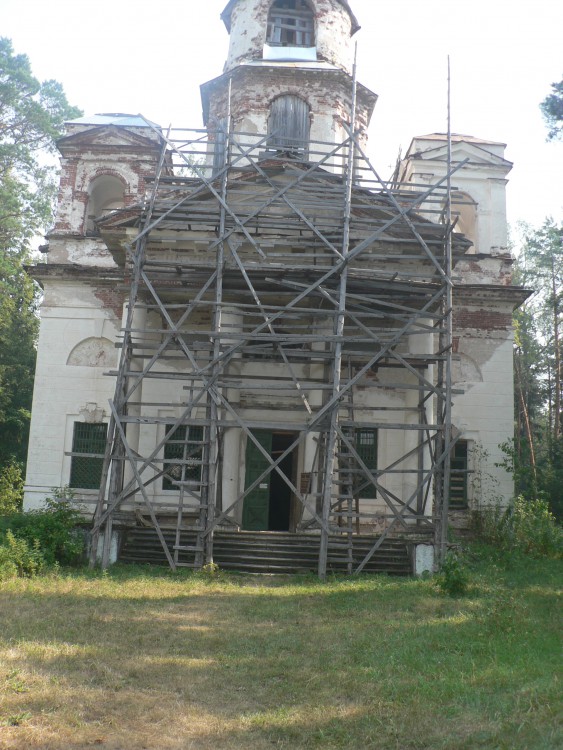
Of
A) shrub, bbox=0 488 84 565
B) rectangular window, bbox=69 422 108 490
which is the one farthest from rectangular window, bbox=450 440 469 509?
shrub, bbox=0 488 84 565

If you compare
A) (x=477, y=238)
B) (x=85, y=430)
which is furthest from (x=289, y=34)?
(x=85, y=430)

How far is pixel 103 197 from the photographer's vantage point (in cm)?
2206

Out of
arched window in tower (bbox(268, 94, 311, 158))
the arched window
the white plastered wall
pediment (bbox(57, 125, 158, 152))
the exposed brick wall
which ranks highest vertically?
the arched window

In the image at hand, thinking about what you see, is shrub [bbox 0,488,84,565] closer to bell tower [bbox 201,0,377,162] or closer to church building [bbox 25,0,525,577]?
church building [bbox 25,0,525,577]

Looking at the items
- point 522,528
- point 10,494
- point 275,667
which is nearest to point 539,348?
point 522,528

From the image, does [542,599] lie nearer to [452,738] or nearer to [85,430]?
[452,738]

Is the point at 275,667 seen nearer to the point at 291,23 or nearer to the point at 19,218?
the point at 291,23

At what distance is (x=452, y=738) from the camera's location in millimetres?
5469

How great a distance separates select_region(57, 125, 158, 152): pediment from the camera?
20.7 meters

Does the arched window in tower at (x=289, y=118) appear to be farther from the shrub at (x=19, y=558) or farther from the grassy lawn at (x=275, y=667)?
the grassy lawn at (x=275, y=667)

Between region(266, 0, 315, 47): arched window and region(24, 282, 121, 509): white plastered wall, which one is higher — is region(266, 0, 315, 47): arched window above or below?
above

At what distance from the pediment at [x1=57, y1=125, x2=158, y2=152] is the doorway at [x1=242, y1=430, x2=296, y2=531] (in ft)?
28.3

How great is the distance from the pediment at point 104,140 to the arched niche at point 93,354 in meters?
5.42

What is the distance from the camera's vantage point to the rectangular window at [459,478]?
19.0 meters
